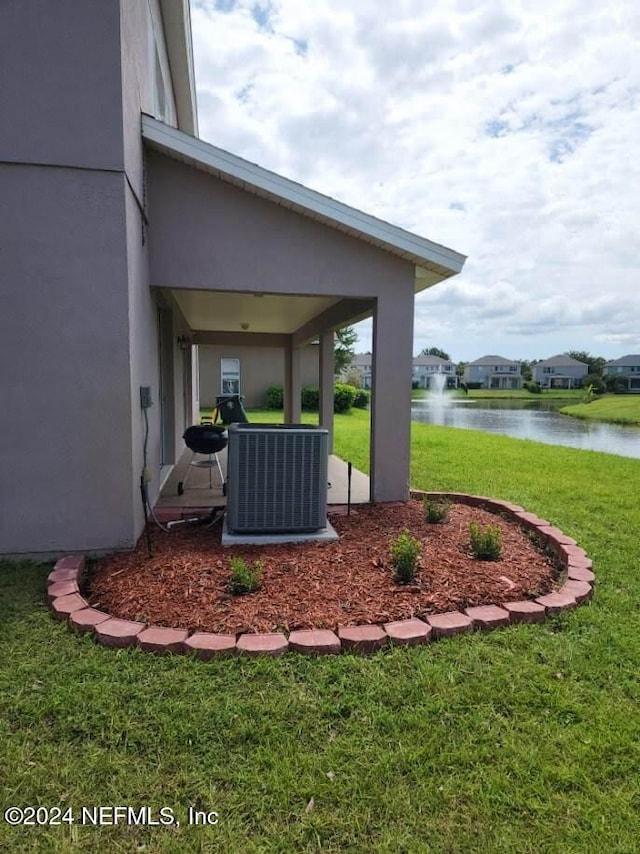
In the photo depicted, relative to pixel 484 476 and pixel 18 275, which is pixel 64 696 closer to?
pixel 18 275

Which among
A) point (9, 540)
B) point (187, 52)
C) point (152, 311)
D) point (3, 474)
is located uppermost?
point (187, 52)

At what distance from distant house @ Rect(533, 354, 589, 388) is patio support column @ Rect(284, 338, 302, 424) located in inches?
3180

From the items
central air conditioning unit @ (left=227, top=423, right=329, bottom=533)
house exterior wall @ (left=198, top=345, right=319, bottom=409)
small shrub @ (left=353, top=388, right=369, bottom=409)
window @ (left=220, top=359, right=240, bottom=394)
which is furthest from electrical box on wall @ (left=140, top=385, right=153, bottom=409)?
small shrub @ (left=353, top=388, right=369, bottom=409)

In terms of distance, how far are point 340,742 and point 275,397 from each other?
21344 millimetres

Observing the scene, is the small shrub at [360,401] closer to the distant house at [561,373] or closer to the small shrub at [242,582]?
the small shrub at [242,582]

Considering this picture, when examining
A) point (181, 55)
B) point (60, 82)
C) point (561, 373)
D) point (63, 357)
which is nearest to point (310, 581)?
point (63, 357)

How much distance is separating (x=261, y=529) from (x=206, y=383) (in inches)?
770

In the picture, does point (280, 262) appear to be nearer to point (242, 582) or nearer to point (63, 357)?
point (63, 357)

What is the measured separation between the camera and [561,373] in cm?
8600

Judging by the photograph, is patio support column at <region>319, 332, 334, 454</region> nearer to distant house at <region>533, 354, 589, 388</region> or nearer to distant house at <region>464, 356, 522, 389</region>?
distant house at <region>533, 354, 589, 388</region>

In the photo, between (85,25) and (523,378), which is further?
(523,378)

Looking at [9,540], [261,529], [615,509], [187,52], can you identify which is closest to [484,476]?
[615,509]

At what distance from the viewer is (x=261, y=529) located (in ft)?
14.1

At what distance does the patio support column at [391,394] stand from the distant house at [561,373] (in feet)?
283
